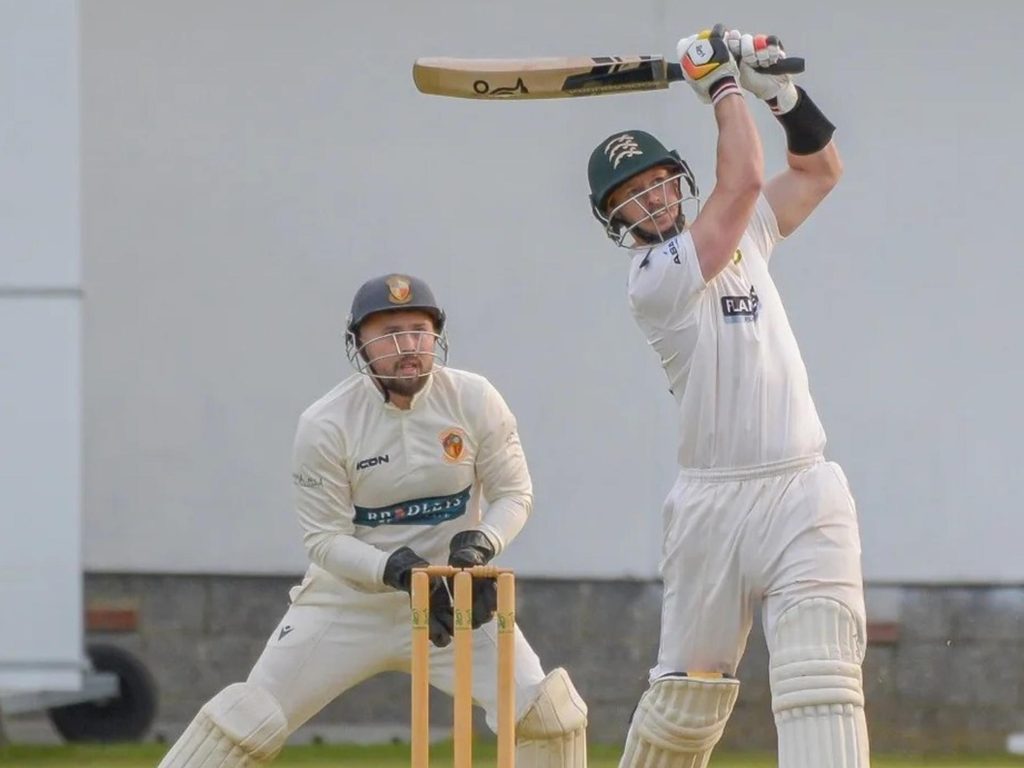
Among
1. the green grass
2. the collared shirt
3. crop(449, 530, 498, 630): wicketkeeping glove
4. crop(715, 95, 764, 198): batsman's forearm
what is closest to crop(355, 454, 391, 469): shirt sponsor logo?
the collared shirt

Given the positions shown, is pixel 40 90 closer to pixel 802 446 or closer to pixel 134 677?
pixel 134 677

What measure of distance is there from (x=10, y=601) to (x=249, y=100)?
154cm

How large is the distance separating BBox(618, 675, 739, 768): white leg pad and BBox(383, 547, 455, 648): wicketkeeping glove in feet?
1.31

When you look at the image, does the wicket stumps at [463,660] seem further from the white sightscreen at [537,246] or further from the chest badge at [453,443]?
the white sightscreen at [537,246]

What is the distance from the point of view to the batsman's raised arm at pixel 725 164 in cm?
383

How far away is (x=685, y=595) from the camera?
4000 mm

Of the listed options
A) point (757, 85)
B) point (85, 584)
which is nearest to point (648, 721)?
point (757, 85)

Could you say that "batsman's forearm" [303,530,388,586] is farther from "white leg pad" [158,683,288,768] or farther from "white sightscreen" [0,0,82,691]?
"white sightscreen" [0,0,82,691]

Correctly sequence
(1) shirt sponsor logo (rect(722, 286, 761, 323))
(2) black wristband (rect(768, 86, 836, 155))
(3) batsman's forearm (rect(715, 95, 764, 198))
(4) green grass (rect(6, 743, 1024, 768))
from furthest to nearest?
(4) green grass (rect(6, 743, 1024, 768))
(2) black wristband (rect(768, 86, 836, 155))
(1) shirt sponsor logo (rect(722, 286, 761, 323))
(3) batsman's forearm (rect(715, 95, 764, 198))

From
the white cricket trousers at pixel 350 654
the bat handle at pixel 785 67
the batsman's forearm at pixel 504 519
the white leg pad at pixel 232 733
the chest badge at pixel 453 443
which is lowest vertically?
the white leg pad at pixel 232 733

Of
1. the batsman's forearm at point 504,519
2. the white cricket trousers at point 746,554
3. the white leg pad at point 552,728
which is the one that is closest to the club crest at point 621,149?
the white cricket trousers at point 746,554

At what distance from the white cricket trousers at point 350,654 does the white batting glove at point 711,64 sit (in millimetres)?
1160

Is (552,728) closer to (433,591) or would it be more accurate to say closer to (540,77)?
(433,591)

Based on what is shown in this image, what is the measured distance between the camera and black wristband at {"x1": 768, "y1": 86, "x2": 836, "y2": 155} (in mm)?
4051
